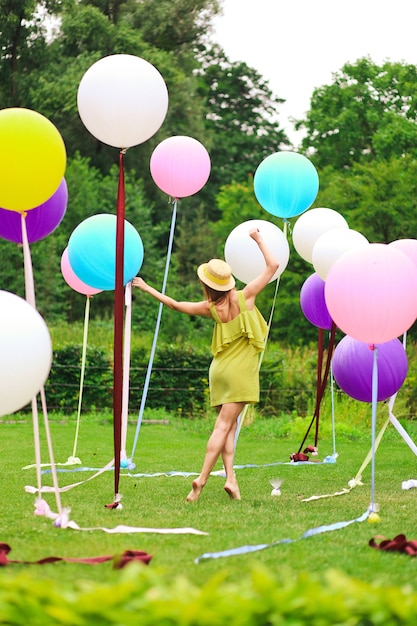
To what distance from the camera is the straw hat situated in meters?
6.85

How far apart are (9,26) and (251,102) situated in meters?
14.8

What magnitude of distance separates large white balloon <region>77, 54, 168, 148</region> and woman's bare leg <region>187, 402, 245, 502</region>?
7.25 ft

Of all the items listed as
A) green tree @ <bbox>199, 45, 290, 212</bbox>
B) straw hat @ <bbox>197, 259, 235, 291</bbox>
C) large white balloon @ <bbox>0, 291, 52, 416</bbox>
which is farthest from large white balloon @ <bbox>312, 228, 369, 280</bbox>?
green tree @ <bbox>199, 45, 290, 212</bbox>

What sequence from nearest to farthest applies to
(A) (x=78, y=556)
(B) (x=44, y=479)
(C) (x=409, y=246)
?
1. (A) (x=78, y=556)
2. (C) (x=409, y=246)
3. (B) (x=44, y=479)

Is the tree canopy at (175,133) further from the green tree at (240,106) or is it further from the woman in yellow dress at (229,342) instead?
the woman in yellow dress at (229,342)

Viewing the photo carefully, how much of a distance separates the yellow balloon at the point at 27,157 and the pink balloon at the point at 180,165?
2.69 m

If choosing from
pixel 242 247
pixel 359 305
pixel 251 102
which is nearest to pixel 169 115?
pixel 251 102

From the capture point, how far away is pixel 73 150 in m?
31.5

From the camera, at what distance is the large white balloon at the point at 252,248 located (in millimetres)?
8422

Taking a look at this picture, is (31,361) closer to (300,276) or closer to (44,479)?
(44,479)

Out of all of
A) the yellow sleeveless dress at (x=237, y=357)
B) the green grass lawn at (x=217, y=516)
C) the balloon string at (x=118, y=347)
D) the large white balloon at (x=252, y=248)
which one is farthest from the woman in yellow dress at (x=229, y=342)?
the large white balloon at (x=252, y=248)

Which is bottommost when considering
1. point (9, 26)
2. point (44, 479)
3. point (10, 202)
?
point (44, 479)

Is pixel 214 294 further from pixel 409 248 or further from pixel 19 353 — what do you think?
pixel 19 353

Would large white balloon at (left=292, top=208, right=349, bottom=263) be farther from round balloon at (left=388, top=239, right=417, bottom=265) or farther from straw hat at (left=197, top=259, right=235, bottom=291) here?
straw hat at (left=197, top=259, right=235, bottom=291)
